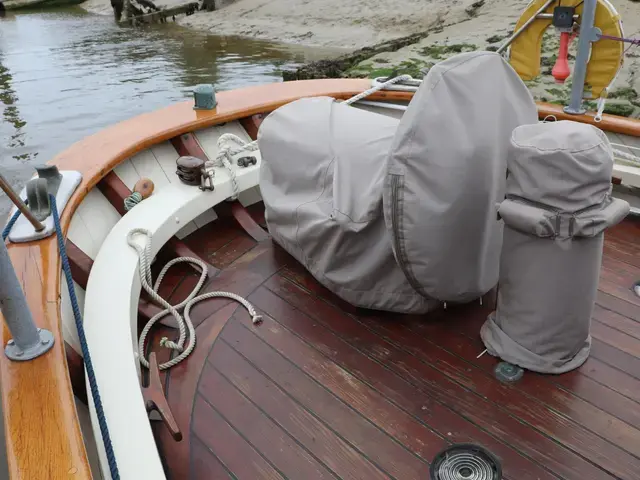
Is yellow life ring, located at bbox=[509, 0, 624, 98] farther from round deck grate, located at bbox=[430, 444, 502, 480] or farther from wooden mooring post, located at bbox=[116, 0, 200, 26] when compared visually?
wooden mooring post, located at bbox=[116, 0, 200, 26]

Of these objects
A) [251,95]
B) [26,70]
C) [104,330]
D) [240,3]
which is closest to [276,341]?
[104,330]

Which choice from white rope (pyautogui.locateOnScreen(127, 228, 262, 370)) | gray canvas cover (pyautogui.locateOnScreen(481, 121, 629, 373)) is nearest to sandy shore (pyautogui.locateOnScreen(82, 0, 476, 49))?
white rope (pyautogui.locateOnScreen(127, 228, 262, 370))

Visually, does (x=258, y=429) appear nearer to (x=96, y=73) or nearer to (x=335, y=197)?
(x=335, y=197)

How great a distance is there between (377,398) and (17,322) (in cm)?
A: 112

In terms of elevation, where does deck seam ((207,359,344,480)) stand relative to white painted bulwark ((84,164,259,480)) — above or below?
below

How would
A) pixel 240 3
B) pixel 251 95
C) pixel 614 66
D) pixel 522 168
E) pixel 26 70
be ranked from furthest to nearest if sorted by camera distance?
pixel 240 3 < pixel 26 70 < pixel 251 95 < pixel 614 66 < pixel 522 168

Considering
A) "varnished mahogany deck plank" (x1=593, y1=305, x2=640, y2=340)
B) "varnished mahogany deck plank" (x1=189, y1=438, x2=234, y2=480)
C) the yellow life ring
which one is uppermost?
the yellow life ring

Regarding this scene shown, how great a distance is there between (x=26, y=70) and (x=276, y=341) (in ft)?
56.6

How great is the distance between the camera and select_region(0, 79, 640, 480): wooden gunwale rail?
1.26m

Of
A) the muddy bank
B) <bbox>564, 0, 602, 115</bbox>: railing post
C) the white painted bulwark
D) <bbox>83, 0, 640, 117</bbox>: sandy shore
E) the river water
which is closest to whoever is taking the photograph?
the white painted bulwark

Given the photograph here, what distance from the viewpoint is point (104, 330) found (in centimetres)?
183

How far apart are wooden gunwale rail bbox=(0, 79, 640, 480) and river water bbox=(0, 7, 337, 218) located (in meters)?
5.59

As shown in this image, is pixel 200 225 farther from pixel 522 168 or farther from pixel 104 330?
pixel 522 168

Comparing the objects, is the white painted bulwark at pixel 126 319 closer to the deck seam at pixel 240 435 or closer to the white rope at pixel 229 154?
the white rope at pixel 229 154
